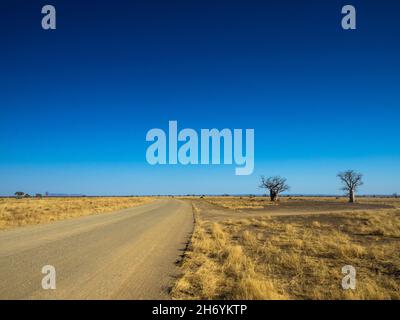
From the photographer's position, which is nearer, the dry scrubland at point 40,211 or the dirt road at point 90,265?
the dirt road at point 90,265

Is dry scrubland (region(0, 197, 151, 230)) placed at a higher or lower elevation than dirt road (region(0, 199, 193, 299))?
lower

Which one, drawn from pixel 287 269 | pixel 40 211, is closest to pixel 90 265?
pixel 287 269

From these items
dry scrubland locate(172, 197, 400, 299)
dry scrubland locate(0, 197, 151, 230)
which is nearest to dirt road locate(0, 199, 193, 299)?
dry scrubland locate(172, 197, 400, 299)

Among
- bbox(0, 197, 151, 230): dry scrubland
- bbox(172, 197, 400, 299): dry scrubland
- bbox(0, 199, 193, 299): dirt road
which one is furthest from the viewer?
bbox(0, 197, 151, 230): dry scrubland

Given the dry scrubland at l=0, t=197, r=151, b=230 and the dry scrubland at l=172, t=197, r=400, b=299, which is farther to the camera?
the dry scrubland at l=0, t=197, r=151, b=230

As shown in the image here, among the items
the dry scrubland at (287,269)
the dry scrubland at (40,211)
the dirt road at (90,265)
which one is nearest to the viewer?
the dirt road at (90,265)

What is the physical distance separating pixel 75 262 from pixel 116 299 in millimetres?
4227

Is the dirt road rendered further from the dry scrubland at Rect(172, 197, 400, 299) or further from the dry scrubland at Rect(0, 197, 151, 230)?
the dry scrubland at Rect(0, 197, 151, 230)

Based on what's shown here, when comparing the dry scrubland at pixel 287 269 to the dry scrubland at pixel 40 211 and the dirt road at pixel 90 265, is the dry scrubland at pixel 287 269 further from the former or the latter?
the dry scrubland at pixel 40 211

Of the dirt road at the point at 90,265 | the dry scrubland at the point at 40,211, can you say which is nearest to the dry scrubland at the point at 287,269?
the dirt road at the point at 90,265

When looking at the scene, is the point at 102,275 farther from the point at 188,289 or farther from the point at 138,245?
the point at 138,245

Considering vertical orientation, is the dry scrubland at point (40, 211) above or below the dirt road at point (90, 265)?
below
